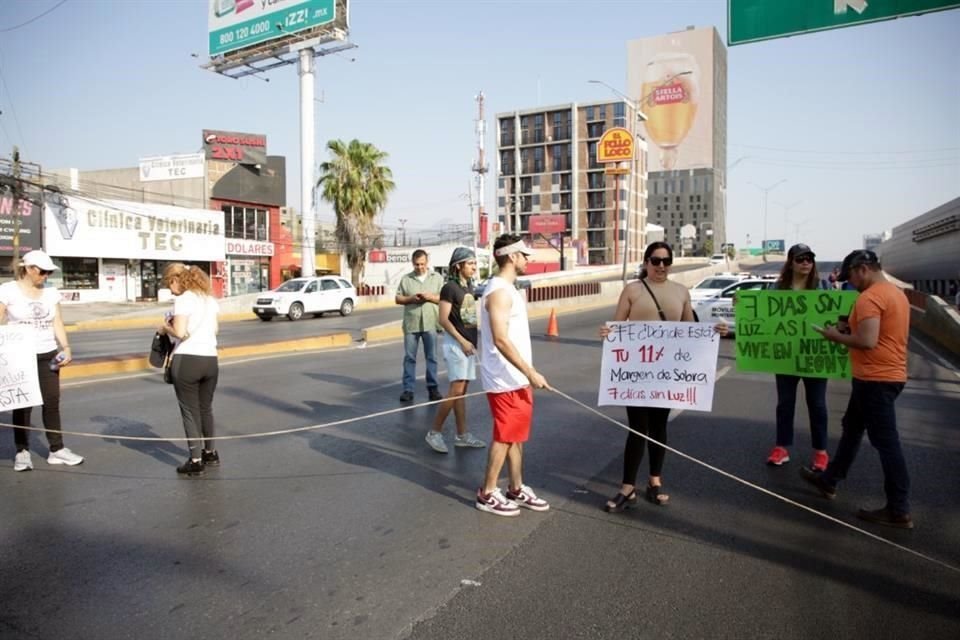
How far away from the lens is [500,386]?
463cm

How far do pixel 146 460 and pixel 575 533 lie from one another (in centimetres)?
400

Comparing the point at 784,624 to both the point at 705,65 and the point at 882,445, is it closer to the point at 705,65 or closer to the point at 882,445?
the point at 882,445

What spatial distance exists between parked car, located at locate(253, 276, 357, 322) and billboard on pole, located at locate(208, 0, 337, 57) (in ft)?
65.4

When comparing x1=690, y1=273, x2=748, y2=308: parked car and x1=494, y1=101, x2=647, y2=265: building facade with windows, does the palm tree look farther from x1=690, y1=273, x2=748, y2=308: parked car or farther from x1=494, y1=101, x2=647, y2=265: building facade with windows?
x1=494, y1=101, x2=647, y2=265: building facade with windows

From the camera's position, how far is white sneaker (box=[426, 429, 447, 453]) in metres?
6.41

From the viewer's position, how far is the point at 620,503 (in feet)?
15.7

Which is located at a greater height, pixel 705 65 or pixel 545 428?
pixel 705 65

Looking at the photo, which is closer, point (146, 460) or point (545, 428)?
point (146, 460)

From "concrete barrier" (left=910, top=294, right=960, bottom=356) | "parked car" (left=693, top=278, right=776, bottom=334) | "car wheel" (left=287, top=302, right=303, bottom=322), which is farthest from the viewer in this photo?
"car wheel" (left=287, top=302, right=303, bottom=322)

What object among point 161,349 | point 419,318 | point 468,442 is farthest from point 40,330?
point 419,318

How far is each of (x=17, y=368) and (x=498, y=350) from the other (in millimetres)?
4061

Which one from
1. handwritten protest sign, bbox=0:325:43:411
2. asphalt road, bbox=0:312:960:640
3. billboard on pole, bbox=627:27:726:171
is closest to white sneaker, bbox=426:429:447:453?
asphalt road, bbox=0:312:960:640

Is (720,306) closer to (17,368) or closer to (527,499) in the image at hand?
(527,499)

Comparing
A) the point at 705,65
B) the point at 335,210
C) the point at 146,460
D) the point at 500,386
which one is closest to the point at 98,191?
the point at 335,210
